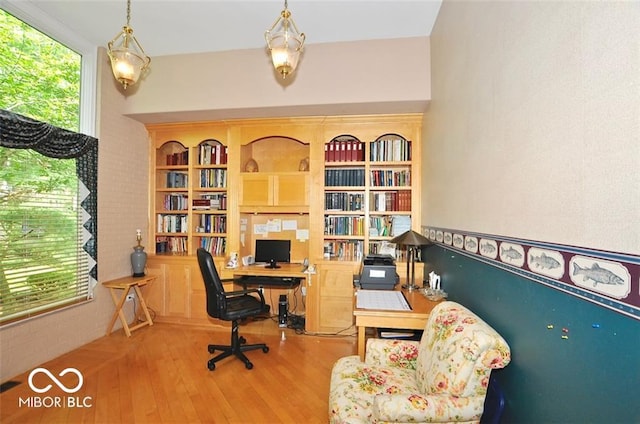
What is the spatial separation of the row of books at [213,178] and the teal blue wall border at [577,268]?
3.13m

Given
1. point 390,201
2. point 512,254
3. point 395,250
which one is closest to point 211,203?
point 390,201

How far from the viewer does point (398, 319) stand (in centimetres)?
187

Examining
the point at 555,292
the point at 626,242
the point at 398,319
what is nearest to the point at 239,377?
the point at 398,319

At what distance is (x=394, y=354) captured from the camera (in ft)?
5.64

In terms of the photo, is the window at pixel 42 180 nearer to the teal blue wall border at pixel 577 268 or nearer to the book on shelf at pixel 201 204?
the book on shelf at pixel 201 204

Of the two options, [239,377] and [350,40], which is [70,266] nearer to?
[239,377]

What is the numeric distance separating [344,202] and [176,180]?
7.78ft

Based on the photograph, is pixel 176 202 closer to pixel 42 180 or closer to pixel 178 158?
pixel 178 158

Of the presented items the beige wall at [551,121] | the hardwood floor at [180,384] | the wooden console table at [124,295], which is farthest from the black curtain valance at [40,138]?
the beige wall at [551,121]

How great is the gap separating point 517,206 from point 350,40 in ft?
8.16

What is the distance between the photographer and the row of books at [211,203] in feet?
11.8

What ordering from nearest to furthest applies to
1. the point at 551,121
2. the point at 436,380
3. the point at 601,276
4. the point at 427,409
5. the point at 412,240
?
the point at 601,276 < the point at 551,121 < the point at 427,409 < the point at 436,380 < the point at 412,240

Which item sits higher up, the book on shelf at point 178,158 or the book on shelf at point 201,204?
the book on shelf at point 178,158

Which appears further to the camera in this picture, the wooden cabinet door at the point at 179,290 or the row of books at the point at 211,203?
the row of books at the point at 211,203
